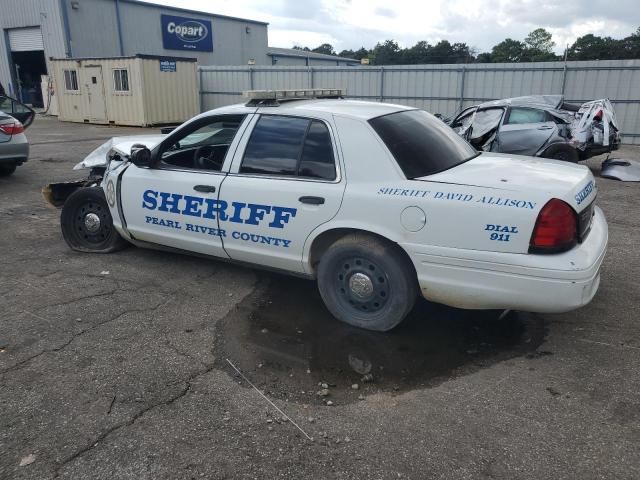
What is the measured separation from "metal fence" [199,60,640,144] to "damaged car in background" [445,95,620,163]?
675cm

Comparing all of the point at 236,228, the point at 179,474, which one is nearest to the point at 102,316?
the point at 236,228

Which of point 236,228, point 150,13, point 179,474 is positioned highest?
point 150,13

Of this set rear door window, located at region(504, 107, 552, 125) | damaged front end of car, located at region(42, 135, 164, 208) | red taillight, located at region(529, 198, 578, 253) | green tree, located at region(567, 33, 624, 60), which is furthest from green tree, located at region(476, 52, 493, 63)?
red taillight, located at region(529, 198, 578, 253)

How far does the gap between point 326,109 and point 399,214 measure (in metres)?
1.08

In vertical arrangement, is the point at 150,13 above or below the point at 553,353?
above

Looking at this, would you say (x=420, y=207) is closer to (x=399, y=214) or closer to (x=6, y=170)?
(x=399, y=214)

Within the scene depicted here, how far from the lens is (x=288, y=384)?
3.22 m

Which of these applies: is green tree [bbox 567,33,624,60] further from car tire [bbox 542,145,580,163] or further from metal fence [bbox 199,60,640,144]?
car tire [bbox 542,145,580,163]

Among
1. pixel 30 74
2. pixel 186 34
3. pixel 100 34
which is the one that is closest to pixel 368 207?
pixel 100 34

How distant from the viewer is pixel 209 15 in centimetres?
3209

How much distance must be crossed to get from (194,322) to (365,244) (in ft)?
4.74

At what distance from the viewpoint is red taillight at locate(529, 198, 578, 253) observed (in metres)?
3.14

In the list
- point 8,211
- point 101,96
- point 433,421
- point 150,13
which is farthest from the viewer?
point 150,13

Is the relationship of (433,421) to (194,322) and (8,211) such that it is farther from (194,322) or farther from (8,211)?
(8,211)
